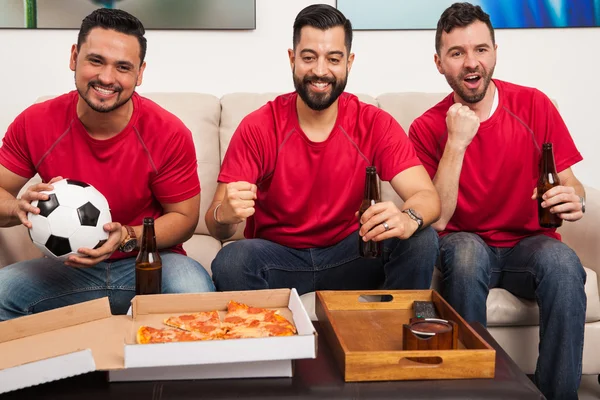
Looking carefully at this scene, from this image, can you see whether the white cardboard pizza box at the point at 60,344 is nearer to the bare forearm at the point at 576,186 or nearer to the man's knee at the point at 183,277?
the man's knee at the point at 183,277

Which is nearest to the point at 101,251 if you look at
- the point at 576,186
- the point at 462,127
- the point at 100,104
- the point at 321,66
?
the point at 100,104

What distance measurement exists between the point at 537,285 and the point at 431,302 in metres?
0.59

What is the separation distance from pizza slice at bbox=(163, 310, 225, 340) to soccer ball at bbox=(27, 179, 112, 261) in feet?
1.39

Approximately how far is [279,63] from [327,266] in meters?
1.26

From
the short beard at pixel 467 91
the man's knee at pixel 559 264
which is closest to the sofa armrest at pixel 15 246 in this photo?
the short beard at pixel 467 91

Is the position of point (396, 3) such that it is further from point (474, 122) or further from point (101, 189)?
point (101, 189)

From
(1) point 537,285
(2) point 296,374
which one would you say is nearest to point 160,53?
(1) point 537,285

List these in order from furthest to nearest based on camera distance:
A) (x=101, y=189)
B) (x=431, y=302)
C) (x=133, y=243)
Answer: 1. (x=101, y=189)
2. (x=133, y=243)
3. (x=431, y=302)

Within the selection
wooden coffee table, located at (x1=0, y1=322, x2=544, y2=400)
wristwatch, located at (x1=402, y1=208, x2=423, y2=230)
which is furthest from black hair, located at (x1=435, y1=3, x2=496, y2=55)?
wooden coffee table, located at (x1=0, y1=322, x2=544, y2=400)

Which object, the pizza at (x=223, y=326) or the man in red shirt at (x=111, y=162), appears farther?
the man in red shirt at (x=111, y=162)

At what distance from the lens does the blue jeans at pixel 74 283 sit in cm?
195

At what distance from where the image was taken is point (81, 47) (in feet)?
6.85

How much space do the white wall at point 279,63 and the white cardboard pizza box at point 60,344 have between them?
1.74 meters

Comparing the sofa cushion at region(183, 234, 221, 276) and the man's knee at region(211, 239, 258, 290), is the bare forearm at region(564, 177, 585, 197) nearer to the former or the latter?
the man's knee at region(211, 239, 258, 290)
